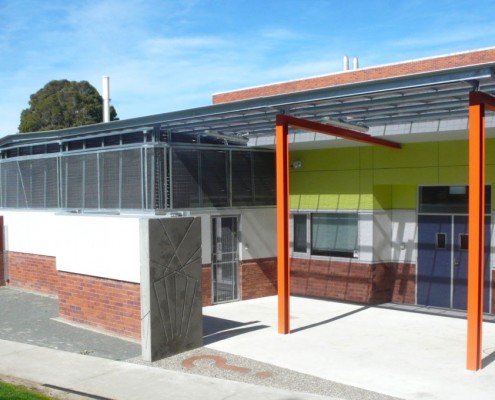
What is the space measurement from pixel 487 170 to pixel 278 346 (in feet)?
19.2

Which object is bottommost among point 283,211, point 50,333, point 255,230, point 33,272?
point 50,333

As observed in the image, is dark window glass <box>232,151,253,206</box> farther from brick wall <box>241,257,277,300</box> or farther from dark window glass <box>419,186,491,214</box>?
dark window glass <box>419,186,491,214</box>

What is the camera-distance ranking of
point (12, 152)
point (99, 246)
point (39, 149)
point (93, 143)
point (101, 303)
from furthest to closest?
point (12, 152) → point (39, 149) → point (93, 143) → point (101, 303) → point (99, 246)

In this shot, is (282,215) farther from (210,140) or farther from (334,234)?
(210,140)

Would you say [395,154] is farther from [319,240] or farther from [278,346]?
[278,346]

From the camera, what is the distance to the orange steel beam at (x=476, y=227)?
8758 mm

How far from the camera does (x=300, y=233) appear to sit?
Result: 53.2ft

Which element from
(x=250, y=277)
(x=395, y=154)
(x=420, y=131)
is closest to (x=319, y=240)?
(x=250, y=277)

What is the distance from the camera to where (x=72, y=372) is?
363 inches

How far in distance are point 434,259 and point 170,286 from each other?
6688 millimetres

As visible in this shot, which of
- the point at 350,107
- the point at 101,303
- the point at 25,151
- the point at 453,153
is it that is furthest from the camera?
the point at 25,151

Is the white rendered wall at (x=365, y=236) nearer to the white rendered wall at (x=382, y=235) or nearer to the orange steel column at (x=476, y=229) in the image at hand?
the white rendered wall at (x=382, y=235)

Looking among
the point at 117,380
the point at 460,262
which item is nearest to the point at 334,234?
the point at 460,262

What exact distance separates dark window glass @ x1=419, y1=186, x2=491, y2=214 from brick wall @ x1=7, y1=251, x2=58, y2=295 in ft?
31.1
